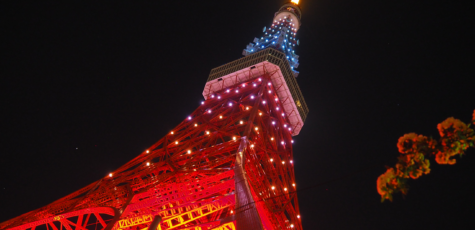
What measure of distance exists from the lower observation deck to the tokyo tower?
0.20ft

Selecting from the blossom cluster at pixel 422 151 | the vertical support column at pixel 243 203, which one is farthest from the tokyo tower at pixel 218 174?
the blossom cluster at pixel 422 151

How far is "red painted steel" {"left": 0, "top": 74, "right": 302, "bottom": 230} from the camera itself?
12.7 meters

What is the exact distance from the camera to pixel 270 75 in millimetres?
22703

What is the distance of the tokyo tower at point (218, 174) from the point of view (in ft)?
41.5

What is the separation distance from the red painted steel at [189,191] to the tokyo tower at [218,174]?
0.04 meters

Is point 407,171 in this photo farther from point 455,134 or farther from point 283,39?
point 283,39

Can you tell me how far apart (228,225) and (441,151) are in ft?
25.2

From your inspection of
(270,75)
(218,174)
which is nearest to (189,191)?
(218,174)

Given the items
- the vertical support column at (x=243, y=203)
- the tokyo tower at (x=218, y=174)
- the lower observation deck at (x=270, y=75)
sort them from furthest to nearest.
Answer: the lower observation deck at (x=270, y=75), the tokyo tower at (x=218, y=174), the vertical support column at (x=243, y=203)

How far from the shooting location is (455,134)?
350 cm

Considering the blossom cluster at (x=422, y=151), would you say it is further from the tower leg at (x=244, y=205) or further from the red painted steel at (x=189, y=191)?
the red painted steel at (x=189, y=191)

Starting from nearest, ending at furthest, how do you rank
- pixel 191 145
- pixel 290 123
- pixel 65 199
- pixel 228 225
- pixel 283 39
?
1. pixel 228 225
2. pixel 65 199
3. pixel 191 145
4. pixel 290 123
5. pixel 283 39

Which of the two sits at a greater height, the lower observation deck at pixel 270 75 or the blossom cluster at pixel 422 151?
the lower observation deck at pixel 270 75

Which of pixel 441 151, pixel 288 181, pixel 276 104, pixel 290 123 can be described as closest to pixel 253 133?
pixel 288 181
